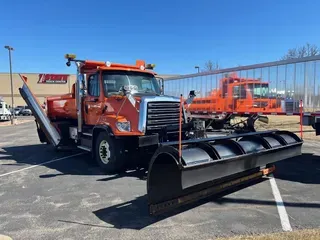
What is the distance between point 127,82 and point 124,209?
4086 millimetres

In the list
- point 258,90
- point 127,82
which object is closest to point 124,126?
point 127,82

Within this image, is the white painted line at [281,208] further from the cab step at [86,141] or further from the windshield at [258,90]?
the windshield at [258,90]

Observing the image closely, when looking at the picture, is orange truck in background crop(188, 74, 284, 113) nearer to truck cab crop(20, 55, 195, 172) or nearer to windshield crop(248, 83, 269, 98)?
windshield crop(248, 83, 269, 98)

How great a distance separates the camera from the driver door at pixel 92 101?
27.3ft

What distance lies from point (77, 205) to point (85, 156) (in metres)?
5.06

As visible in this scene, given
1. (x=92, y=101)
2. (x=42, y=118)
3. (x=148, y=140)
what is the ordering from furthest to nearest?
(x=42, y=118) → (x=92, y=101) → (x=148, y=140)

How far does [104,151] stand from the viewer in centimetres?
789

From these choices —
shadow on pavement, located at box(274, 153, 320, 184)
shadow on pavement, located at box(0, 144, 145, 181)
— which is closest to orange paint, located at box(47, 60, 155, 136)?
shadow on pavement, located at box(0, 144, 145, 181)

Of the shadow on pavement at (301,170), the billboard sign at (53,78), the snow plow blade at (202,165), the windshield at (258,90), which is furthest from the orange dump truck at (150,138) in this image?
the billboard sign at (53,78)

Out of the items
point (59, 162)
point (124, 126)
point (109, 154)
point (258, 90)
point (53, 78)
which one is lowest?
point (59, 162)

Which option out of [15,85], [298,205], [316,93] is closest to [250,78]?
[316,93]

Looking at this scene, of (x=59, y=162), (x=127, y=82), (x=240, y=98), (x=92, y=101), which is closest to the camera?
(x=127, y=82)

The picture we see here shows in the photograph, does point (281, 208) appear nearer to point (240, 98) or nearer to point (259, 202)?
point (259, 202)

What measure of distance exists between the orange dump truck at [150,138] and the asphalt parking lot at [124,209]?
1.05 feet
